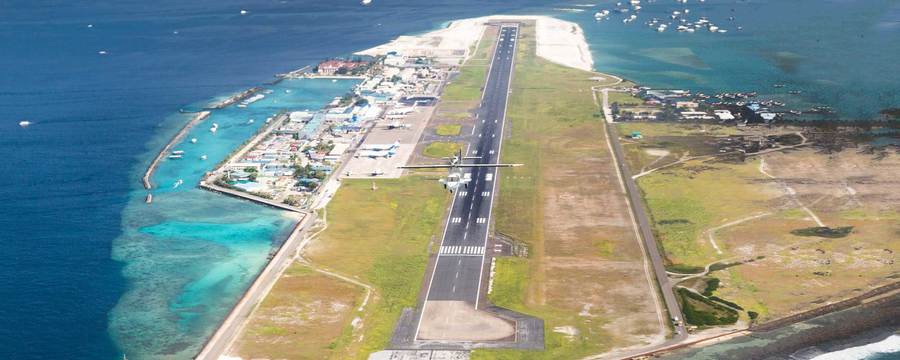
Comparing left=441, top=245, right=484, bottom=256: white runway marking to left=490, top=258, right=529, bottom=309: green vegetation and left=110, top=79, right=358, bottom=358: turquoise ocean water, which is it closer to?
left=490, top=258, right=529, bottom=309: green vegetation

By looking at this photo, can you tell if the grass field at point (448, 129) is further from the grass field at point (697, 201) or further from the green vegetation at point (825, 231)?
the green vegetation at point (825, 231)

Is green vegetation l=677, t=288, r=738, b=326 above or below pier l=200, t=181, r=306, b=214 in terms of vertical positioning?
below

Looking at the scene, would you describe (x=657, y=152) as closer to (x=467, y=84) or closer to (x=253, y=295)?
(x=467, y=84)

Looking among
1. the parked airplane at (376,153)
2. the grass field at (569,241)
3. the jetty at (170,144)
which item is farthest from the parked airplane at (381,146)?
the jetty at (170,144)

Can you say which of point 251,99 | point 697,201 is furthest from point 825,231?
point 251,99

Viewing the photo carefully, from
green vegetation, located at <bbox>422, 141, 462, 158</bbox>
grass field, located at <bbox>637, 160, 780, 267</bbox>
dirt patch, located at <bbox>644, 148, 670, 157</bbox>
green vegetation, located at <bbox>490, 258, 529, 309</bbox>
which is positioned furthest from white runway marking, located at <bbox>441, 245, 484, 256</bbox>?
dirt patch, located at <bbox>644, 148, 670, 157</bbox>

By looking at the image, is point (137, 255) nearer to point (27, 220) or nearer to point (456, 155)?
point (27, 220)
